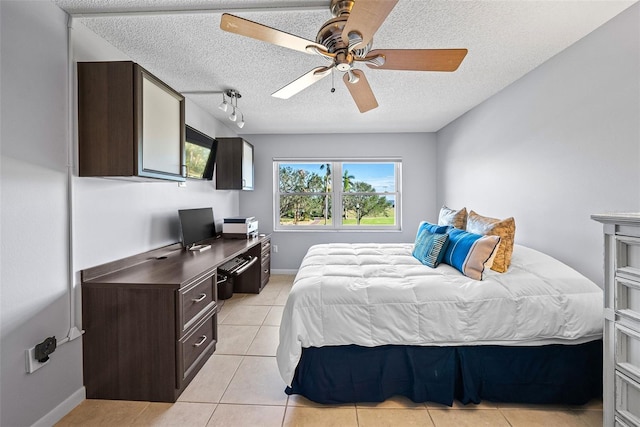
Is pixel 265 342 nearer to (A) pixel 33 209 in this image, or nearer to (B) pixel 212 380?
(B) pixel 212 380

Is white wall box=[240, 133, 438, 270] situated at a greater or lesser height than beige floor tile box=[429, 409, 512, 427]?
greater

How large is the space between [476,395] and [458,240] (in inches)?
40.6

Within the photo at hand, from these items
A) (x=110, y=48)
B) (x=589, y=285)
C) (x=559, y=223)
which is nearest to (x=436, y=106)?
(x=559, y=223)

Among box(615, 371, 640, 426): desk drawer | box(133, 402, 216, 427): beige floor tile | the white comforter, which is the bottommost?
box(133, 402, 216, 427): beige floor tile

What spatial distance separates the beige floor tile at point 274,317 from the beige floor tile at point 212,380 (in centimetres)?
63

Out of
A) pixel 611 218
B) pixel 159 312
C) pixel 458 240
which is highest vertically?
pixel 611 218

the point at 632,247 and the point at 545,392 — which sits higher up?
the point at 632,247

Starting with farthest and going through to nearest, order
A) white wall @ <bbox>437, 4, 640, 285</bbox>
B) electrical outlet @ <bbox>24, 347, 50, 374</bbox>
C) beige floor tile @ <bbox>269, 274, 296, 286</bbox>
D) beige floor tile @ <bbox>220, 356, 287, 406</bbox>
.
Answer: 1. beige floor tile @ <bbox>269, 274, 296, 286</bbox>
2. beige floor tile @ <bbox>220, 356, 287, 406</bbox>
3. white wall @ <bbox>437, 4, 640, 285</bbox>
4. electrical outlet @ <bbox>24, 347, 50, 374</bbox>

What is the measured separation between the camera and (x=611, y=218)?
4.25ft

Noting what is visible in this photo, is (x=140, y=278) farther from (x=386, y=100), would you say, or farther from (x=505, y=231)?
(x=386, y=100)

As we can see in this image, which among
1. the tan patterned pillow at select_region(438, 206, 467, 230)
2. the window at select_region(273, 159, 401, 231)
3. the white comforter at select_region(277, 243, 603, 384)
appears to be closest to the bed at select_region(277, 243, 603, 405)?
the white comforter at select_region(277, 243, 603, 384)

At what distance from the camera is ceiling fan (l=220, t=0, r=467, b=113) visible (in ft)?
4.16

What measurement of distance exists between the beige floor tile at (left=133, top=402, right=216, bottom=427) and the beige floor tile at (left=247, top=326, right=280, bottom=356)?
0.63 meters

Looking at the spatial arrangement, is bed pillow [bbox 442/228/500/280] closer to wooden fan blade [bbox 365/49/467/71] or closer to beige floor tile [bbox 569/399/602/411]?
beige floor tile [bbox 569/399/602/411]
